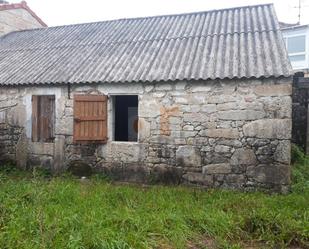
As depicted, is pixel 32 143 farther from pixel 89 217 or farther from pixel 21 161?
pixel 89 217

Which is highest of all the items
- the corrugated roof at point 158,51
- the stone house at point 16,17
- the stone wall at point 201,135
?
the stone house at point 16,17

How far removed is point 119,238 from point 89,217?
93 centimetres

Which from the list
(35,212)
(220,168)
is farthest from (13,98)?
(220,168)

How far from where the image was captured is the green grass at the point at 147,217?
4109mm

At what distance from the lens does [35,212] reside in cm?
490

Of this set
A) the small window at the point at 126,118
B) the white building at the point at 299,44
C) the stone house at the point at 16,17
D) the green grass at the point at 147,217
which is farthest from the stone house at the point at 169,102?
the white building at the point at 299,44

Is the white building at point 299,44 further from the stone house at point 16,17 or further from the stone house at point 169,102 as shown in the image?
the stone house at point 16,17

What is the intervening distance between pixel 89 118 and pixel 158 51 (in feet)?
7.59

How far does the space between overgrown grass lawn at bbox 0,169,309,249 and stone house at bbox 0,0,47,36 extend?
8.15 meters

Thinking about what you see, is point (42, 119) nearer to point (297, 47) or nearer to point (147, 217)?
point (147, 217)

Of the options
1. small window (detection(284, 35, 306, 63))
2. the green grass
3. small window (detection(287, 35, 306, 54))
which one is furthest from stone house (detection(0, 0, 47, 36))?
small window (detection(287, 35, 306, 54))

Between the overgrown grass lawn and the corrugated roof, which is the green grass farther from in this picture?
the corrugated roof

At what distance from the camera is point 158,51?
27.0ft

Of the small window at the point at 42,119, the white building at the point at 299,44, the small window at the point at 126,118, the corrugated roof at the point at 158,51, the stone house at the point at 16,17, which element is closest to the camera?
the corrugated roof at the point at 158,51
